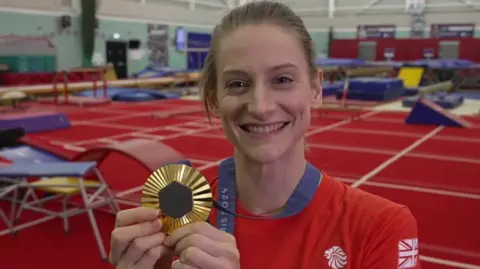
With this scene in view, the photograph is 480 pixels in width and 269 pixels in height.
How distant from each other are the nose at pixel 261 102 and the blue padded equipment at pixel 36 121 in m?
8.73

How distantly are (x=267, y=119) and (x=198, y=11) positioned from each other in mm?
25616

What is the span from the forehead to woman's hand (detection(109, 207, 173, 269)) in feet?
1.56

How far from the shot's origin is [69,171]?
14.2 feet

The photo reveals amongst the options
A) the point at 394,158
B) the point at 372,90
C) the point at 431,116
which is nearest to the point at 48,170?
the point at 394,158

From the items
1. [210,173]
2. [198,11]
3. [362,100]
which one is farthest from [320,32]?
[210,173]

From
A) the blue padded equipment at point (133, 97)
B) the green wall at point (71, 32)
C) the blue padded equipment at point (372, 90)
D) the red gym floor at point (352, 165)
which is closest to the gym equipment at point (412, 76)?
the blue padded equipment at point (372, 90)

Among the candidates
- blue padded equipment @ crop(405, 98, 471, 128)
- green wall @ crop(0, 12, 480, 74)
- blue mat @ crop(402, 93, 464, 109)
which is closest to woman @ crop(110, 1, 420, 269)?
blue padded equipment @ crop(405, 98, 471, 128)

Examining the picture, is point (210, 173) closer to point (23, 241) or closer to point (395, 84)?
point (23, 241)

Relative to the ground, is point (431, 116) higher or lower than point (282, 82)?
lower

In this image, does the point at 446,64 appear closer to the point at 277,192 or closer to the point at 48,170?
the point at 48,170

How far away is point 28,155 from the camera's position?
19.2 ft

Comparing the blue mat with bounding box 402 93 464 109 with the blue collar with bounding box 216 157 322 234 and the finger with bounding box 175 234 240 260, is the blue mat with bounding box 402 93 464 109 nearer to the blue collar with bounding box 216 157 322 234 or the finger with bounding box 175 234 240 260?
the blue collar with bounding box 216 157 322 234

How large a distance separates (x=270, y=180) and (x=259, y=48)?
0.41m

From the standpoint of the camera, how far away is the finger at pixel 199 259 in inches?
48.1
